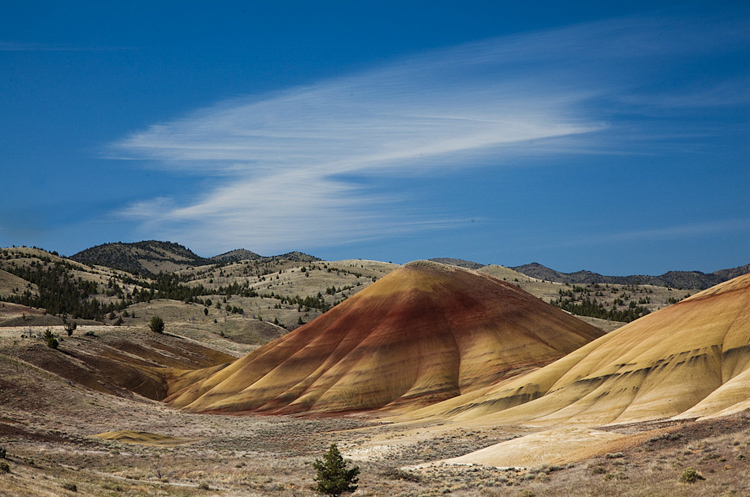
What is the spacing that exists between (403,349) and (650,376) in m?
33.2

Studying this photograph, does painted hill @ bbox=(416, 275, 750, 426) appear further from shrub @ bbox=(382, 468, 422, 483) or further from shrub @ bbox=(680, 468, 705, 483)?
shrub @ bbox=(382, 468, 422, 483)

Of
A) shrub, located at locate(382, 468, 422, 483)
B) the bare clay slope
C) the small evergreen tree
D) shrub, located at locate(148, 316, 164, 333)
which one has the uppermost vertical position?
shrub, located at locate(148, 316, 164, 333)

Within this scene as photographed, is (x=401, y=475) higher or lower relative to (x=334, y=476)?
lower

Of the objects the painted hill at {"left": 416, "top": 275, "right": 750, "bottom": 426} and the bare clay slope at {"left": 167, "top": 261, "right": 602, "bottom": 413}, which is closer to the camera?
the painted hill at {"left": 416, "top": 275, "right": 750, "bottom": 426}

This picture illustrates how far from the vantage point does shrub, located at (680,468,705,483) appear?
23375 mm

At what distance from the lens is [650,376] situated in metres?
45.2

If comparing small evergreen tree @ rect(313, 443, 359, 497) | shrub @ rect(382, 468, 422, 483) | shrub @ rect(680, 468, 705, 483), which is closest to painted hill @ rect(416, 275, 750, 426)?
shrub @ rect(680, 468, 705, 483)

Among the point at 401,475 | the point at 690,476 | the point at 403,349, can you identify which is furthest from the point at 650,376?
the point at 403,349

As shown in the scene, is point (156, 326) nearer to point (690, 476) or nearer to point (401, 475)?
point (401, 475)

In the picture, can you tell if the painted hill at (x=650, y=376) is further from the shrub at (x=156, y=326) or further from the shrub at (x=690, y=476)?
the shrub at (x=156, y=326)

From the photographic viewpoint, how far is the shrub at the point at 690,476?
76.7 feet

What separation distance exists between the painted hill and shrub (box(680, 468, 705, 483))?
12.1m

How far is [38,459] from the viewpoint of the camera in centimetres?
3544

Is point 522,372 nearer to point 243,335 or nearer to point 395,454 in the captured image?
point 395,454
